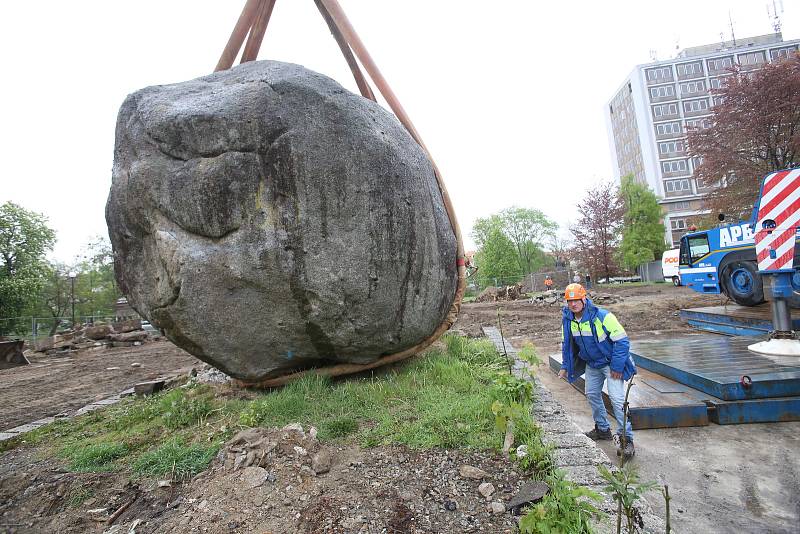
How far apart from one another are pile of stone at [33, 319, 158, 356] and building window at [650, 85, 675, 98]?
192ft

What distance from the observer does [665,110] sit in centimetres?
4866

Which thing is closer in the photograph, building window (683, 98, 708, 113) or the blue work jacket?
the blue work jacket

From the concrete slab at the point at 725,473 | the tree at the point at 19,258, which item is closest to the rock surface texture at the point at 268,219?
the concrete slab at the point at 725,473

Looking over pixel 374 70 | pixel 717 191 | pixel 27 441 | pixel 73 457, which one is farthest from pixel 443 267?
pixel 717 191

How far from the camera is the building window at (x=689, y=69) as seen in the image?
160 feet

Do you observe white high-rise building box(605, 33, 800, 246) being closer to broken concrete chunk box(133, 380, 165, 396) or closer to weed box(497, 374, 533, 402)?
weed box(497, 374, 533, 402)

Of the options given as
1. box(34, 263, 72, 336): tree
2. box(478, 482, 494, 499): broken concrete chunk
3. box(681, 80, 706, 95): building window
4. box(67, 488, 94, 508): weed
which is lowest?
box(478, 482, 494, 499): broken concrete chunk

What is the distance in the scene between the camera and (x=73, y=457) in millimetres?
3346

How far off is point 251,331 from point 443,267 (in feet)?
6.57

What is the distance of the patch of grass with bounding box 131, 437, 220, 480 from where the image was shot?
284cm

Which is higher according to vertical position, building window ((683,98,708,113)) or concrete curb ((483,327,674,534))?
building window ((683,98,708,113))

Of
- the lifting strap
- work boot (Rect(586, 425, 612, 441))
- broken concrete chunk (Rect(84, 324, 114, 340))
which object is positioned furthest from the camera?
broken concrete chunk (Rect(84, 324, 114, 340))

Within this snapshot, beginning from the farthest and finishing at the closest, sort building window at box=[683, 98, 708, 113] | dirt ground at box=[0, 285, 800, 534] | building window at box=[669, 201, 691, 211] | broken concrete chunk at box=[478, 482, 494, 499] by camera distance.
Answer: building window at box=[683, 98, 708, 113] < building window at box=[669, 201, 691, 211] < broken concrete chunk at box=[478, 482, 494, 499] < dirt ground at box=[0, 285, 800, 534]

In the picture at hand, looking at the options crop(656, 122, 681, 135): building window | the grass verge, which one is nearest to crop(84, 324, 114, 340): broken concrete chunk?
the grass verge
